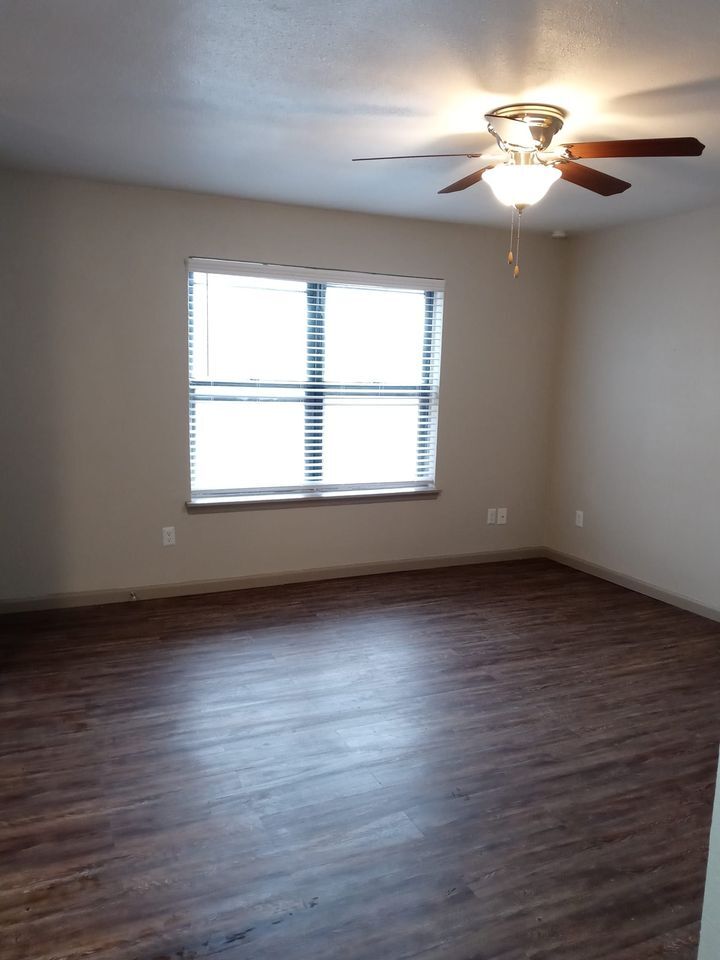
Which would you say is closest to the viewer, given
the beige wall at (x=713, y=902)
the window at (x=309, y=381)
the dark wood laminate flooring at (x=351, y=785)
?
the beige wall at (x=713, y=902)

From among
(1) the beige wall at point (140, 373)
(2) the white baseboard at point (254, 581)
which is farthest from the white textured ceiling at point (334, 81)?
(2) the white baseboard at point (254, 581)

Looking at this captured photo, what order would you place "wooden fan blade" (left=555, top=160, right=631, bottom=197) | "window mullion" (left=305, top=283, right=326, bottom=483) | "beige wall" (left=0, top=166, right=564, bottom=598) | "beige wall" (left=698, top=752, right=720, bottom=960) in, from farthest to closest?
1. "window mullion" (left=305, top=283, right=326, bottom=483)
2. "beige wall" (left=0, top=166, right=564, bottom=598)
3. "wooden fan blade" (left=555, top=160, right=631, bottom=197)
4. "beige wall" (left=698, top=752, right=720, bottom=960)

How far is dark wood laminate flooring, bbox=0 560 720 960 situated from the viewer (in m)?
1.95

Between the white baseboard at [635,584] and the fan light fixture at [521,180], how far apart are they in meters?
2.92

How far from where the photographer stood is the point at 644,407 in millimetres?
4840

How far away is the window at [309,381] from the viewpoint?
4.51 metres

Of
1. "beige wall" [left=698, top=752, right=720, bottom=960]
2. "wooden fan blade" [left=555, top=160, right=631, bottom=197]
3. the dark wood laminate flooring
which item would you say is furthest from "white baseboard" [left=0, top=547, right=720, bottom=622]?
"beige wall" [left=698, top=752, right=720, bottom=960]

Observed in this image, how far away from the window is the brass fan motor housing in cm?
215

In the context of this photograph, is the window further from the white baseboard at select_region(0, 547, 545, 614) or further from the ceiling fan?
the ceiling fan

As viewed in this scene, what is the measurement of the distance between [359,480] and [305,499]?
0.46 metres

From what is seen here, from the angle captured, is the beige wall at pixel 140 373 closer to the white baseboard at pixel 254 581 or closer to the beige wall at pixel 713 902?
the white baseboard at pixel 254 581

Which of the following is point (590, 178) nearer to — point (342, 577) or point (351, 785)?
point (351, 785)

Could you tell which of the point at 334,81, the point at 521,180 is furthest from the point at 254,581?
the point at 334,81

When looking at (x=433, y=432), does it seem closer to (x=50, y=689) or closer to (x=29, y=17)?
(x=50, y=689)
